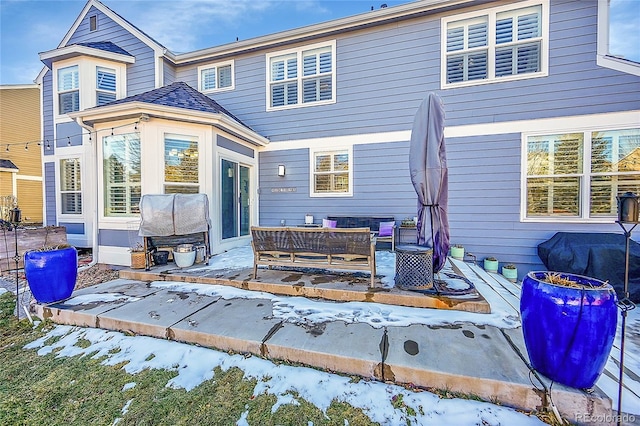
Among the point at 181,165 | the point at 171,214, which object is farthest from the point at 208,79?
the point at 171,214

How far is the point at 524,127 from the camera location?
19.1ft

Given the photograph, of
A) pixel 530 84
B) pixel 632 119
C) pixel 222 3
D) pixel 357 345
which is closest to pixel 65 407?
pixel 357 345

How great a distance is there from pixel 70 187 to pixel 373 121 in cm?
966

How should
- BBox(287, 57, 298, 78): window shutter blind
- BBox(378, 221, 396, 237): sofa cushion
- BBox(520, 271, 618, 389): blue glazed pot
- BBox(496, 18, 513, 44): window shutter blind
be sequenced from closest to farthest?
1. BBox(520, 271, 618, 389): blue glazed pot
2. BBox(496, 18, 513, 44): window shutter blind
3. BBox(378, 221, 396, 237): sofa cushion
4. BBox(287, 57, 298, 78): window shutter blind

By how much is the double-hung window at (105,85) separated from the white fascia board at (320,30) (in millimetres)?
1890

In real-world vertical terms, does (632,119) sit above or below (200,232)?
above

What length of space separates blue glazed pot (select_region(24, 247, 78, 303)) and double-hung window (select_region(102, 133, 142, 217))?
2486 mm

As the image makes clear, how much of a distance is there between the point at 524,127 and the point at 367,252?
506cm

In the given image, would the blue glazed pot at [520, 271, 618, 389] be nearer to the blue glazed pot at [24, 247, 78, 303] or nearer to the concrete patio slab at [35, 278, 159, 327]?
the concrete patio slab at [35, 278, 159, 327]

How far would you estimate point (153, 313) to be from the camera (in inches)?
127

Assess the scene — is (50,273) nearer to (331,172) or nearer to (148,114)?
(148,114)

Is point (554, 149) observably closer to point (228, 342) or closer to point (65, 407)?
point (228, 342)

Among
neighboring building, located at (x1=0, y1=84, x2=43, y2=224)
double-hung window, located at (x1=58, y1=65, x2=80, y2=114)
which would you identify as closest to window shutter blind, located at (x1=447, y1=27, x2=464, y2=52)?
double-hung window, located at (x1=58, y1=65, x2=80, y2=114)

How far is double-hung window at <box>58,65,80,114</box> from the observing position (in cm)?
778
